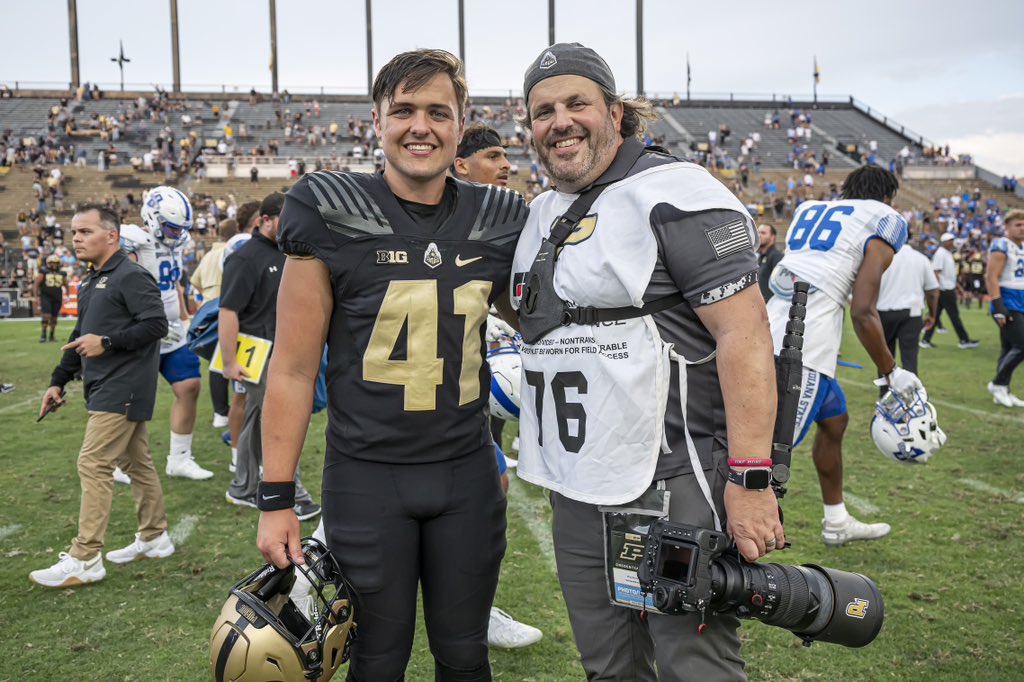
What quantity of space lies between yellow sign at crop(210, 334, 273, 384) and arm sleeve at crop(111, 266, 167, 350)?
36.5 inches

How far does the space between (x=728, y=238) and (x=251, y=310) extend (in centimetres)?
417

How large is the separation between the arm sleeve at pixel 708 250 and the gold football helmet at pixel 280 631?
1.20 meters

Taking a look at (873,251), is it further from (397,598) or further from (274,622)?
(274,622)

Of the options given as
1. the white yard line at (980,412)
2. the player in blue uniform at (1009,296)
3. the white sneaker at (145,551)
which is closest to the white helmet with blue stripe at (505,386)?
the white sneaker at (145,551)

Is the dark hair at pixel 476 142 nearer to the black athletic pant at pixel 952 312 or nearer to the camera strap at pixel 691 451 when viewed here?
the camera strap at pixel 691 451

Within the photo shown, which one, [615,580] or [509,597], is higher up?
[615,580]

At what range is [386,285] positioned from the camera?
7.22 ft

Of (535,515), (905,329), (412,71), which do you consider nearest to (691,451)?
(412,71)

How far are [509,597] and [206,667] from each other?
1.40 metres

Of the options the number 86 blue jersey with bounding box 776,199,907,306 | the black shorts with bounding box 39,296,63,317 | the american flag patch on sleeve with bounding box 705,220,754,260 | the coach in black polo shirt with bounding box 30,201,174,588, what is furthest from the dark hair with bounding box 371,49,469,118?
the black shorts with bounding box 39,296,63,317

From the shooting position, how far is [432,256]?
7.36 feet

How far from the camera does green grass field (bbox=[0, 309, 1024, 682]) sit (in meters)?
3.31

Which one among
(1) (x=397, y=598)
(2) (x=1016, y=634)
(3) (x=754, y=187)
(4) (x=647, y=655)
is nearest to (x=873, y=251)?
(2) (x=1016, y=634)

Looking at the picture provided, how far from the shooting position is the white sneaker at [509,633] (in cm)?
347
